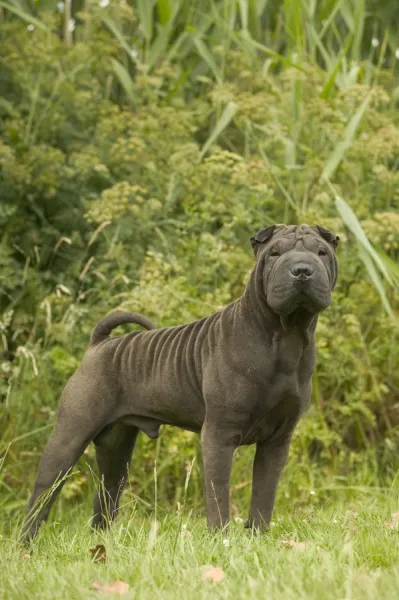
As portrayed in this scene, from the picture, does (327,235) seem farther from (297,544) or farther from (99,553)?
(99,553)

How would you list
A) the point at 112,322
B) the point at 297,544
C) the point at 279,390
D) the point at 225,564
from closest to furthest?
the point at 225,564, the point at 297,544, the point at 279,390, the point at 112,322

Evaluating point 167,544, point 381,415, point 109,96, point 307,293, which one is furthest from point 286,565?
point 109,96

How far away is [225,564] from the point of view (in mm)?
2936

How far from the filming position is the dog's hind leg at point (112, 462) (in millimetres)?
4160

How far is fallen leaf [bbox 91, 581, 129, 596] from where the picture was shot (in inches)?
101

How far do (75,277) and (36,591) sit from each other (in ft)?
12.1

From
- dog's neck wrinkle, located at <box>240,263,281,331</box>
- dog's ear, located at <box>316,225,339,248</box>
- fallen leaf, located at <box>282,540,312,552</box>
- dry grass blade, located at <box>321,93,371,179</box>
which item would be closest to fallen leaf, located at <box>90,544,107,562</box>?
fallen leaf, located at <box>282,540,312,552</box>

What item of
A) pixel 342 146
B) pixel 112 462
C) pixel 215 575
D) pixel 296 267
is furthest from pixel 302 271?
pixel 342 146

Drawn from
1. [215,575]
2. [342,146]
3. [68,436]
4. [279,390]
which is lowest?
[68,436]

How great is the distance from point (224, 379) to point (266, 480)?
52 centimetres

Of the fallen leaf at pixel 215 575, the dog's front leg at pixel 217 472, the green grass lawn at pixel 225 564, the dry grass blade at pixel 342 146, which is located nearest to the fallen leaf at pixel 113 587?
the green grass lawn at pixel 225 564

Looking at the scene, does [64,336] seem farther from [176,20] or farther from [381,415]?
[176,20]

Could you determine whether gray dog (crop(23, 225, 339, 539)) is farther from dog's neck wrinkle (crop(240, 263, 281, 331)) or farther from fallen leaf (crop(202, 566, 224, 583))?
fallen leaf (crop(202, 566, 224, 583))

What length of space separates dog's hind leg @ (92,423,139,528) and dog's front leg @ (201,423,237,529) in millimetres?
690
